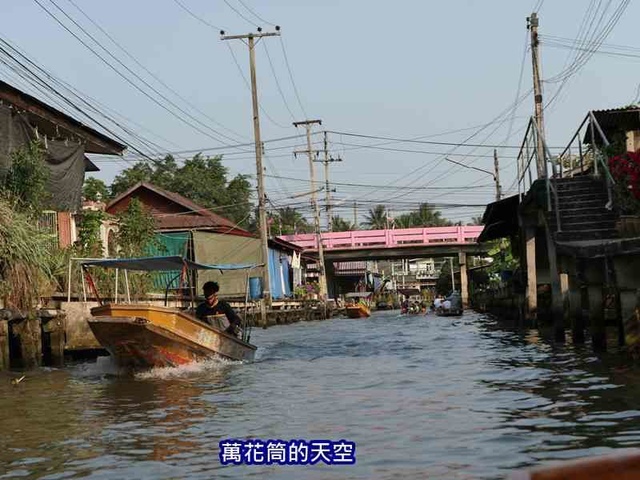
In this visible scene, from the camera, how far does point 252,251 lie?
149ft

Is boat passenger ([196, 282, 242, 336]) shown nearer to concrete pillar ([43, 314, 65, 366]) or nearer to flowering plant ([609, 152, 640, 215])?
concrete pillar ([43, 314, 65, 366])

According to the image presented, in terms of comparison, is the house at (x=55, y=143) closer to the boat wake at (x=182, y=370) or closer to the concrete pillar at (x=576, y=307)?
the boat wake at (x=182, y=370)

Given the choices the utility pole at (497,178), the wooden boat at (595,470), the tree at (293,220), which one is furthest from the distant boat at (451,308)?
the tree at (293,220)

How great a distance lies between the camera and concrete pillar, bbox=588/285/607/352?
44.4 feet

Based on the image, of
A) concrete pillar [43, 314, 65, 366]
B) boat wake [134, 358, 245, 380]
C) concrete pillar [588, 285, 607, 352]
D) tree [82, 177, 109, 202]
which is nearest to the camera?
concrete pillar [588, 285, 607, 352]

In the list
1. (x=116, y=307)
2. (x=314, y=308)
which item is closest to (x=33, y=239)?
(x=116, y=307)

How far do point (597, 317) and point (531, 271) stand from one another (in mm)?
8343

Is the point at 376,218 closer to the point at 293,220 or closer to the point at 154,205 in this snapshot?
the point at 293,220

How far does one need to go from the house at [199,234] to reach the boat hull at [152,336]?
74.0 feet

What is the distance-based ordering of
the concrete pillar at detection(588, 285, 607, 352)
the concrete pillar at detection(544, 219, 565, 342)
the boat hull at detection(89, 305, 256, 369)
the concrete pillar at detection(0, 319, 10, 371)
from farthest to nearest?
the concrete pillar at detection(544, 219, 565, 342), the concrete pillar at detection(0, 319, 10, 371), the boat hull at detection(89, 305, 256, 369), the concrete pillar at detection(588, 285, 607, 352)

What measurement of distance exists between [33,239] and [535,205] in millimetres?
11498

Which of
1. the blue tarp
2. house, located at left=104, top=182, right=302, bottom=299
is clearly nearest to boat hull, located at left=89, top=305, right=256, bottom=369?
house, located at left=104, top=182, right=302, bottom=299

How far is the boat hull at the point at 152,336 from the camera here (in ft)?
46.8

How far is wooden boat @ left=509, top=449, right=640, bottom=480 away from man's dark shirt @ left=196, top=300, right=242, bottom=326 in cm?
1422
